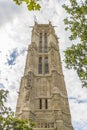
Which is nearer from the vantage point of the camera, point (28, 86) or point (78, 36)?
point (78, 36)

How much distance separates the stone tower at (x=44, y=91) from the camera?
112 ft

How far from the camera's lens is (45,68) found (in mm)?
46469

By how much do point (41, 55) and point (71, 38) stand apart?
36428 millimetres

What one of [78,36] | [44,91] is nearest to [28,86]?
[44,91]

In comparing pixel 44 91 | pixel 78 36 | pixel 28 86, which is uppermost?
pixel 28 86

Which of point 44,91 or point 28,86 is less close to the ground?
point 28,86

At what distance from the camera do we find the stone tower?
1344 inches

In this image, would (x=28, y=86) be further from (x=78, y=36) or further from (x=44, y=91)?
(x=78, y=36)

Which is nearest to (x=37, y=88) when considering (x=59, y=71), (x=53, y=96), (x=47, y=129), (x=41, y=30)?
(x=53, y=96)

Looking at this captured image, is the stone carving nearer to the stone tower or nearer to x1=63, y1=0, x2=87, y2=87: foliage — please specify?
the stone tower

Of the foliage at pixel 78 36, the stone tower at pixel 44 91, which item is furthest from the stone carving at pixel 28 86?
the foliage at pixel 78 36

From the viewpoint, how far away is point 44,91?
40.3m

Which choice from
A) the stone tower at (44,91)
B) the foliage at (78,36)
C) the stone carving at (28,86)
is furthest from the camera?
the stone carving at (28,86)

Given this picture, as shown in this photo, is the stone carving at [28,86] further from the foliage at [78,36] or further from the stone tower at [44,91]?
the foliage at [78,36]
